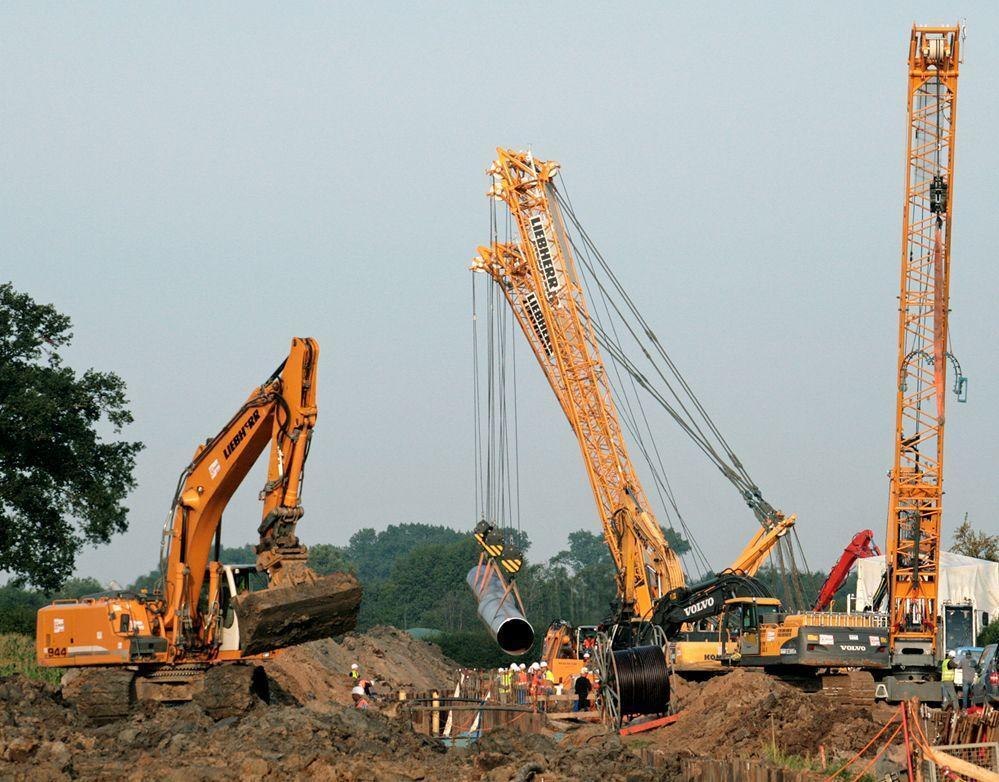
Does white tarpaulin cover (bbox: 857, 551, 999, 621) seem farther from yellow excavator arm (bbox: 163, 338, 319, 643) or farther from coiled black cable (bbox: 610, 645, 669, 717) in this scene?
yellow excavator arm (bbox: 163, 338, 319, 643)

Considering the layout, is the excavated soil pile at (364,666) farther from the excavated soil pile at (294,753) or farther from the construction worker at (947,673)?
the construction worker at (947,673)

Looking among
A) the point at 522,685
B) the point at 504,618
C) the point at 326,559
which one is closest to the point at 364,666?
the point at 504,618

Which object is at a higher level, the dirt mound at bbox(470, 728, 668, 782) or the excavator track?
the excavator track

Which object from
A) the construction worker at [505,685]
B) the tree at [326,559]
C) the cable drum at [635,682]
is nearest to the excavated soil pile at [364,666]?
the construction worker at [505,685]

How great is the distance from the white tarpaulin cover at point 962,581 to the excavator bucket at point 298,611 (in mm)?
42600

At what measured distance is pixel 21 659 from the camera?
36750 mm

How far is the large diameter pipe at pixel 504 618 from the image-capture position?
137 feet

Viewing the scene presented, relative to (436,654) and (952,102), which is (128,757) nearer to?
(952,102)

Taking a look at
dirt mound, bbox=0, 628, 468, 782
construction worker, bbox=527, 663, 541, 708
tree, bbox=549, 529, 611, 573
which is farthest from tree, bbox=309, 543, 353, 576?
dirt mound, bbox=0, 628, 468, 782

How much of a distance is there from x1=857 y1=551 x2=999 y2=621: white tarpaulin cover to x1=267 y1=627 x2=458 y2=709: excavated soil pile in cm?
1780

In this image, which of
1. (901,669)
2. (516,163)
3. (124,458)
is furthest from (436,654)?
(901,669)

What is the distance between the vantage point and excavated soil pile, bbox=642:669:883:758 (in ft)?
72.4

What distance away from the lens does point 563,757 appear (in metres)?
16.8

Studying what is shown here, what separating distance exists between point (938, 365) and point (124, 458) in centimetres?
2556
